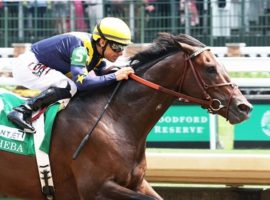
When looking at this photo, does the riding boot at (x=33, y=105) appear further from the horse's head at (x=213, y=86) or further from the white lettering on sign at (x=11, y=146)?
the horse's head at (x=213, y=86)

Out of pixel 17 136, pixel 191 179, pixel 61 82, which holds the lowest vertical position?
pixel 191 179

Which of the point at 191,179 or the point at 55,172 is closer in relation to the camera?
the point at 55,172

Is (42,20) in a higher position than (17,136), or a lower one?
higher

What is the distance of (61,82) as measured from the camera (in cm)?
574

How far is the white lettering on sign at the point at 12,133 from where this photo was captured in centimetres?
571

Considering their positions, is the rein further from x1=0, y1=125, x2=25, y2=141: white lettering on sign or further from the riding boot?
x1=0, y1=125, x2=25, y2=141: white lettering on sign

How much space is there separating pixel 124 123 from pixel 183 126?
10.4ft

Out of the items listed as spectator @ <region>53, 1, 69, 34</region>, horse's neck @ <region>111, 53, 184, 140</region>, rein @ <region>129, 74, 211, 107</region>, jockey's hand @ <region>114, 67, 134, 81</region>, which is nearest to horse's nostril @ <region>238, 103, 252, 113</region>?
rein @ <region>129, 74, 211, 107</region>

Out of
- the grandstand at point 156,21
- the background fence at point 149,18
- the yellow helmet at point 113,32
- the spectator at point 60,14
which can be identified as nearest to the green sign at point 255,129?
the grandstand at point 156,21

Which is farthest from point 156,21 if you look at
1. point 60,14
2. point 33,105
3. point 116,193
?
point 116,193

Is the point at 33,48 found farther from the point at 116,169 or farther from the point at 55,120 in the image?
the point at 116,169

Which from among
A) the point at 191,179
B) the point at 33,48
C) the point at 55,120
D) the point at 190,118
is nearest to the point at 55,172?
Answer: the point at 55,120

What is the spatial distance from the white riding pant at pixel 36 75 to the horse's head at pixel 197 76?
618 mm

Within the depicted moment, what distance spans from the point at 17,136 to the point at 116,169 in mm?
820
